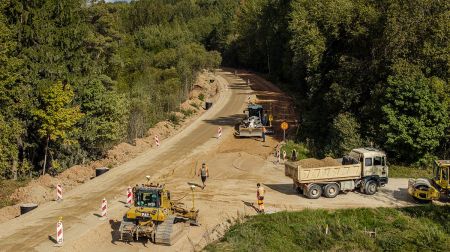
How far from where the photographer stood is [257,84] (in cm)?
8881

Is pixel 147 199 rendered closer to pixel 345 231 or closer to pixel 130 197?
pixel 130 197

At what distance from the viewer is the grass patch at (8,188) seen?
30436 mm

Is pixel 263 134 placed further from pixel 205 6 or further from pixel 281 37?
pixel 205 6

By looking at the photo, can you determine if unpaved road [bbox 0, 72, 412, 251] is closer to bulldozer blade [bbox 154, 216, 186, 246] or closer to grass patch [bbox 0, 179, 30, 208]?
bulldozer blade [bbox 154, 216, 186, 246]

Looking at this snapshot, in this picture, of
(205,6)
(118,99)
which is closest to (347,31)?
(118,99)

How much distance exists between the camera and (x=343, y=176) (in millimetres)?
29453

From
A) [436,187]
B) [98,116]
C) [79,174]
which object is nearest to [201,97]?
[98,116]

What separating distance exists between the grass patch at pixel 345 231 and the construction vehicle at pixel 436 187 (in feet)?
2.19

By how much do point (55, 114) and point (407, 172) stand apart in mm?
25926

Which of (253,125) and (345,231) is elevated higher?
(253,125)

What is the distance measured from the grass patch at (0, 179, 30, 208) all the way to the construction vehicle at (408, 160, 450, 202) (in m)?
24.7

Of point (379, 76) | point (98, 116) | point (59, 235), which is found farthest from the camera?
point (379, 76)

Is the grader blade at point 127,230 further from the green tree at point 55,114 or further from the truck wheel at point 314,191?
the green tree at point 55,114

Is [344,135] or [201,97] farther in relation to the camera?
[201,97]
